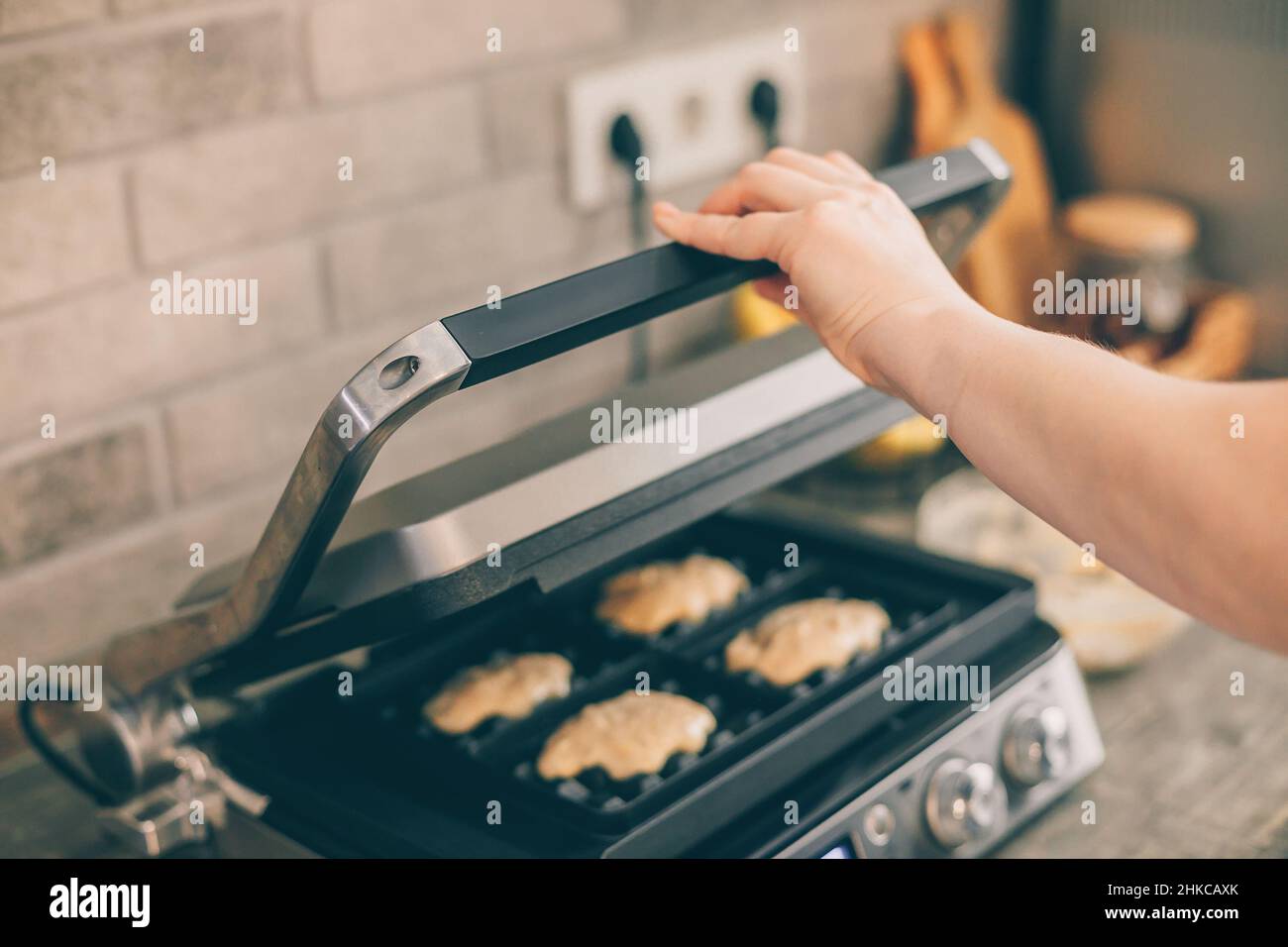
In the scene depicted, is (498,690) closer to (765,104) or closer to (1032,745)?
(1032,745)

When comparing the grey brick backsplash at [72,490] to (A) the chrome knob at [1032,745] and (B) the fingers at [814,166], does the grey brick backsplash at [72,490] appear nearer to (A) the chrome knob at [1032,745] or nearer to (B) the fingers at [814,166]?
(B) the fingers at [814,166]

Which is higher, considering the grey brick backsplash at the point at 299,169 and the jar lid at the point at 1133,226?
the grey brick backsplash at the point at 299,169

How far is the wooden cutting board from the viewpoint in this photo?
1.88m

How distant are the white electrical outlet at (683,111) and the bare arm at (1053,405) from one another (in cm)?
56

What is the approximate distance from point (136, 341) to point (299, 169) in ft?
0.72

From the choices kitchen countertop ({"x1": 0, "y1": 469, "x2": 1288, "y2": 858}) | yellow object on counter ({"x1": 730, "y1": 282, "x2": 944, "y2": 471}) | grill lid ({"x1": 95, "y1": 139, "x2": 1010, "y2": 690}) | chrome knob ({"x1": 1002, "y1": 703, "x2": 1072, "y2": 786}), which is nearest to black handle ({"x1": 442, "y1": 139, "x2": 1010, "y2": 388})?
grill lid ({"x1": 95, "y1": 139, "x2": 1010, "y2": 690})

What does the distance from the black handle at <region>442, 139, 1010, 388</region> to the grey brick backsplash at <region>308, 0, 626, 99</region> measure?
54 cm

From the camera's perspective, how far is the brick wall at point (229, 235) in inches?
45.4

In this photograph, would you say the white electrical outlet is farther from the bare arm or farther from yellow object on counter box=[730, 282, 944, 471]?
the bare arm

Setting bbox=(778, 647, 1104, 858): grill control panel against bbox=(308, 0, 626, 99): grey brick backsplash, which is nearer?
bbox=(778, 647, 1104, 858): grill control panel

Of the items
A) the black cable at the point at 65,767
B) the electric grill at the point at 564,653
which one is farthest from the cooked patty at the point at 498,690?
the black cable at the point at 65,767

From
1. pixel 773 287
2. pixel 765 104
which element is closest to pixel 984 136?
pixel 765 104
